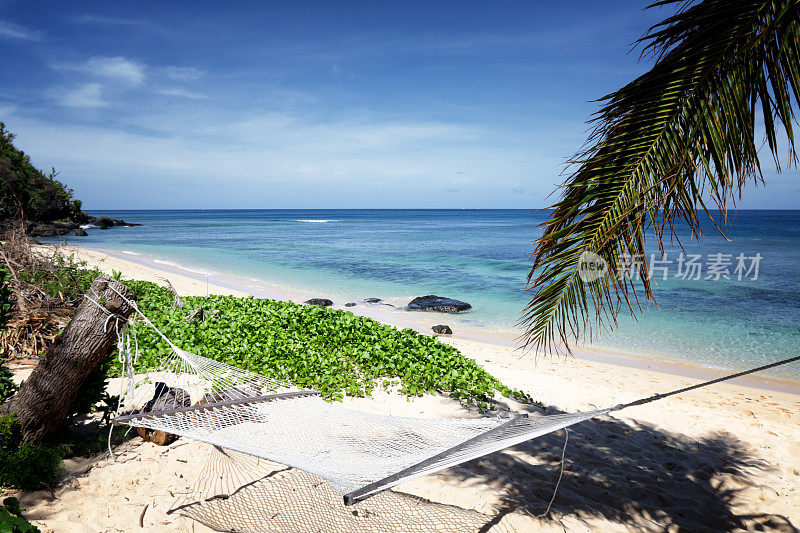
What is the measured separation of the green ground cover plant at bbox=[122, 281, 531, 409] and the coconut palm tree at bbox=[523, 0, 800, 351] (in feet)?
7.74

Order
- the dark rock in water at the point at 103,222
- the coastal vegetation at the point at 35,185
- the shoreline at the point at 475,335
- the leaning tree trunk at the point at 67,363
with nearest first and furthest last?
1. the leaning tree trunk at the point at 67,363
2. the shoreline at the point at 475,335
3. the coastal vegetation at the point at 35,185
4. the dark rock in water at the point at 103,222

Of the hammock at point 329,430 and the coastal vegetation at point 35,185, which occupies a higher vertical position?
the coastal vegetation at point 35,185

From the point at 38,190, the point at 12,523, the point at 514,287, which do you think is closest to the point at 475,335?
the point at 514,287

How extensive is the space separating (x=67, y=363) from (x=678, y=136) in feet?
11.6

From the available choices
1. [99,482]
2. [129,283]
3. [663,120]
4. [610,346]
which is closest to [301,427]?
[99,482]

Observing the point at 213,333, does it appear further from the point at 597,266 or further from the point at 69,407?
the point at 597,266

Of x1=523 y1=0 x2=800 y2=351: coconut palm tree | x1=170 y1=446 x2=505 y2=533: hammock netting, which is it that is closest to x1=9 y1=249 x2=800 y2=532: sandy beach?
x1=170 y1=446 x2=505 y2=533: hammock netting

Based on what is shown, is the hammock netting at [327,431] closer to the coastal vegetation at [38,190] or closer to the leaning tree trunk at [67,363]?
the leaning tree trunk at [67,363]

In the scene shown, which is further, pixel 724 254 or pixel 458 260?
pixel 724 254

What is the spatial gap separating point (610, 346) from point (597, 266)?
6.53 metres

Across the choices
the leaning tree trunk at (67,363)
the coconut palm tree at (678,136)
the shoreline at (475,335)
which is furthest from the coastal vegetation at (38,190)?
the coconut palm tree at (678,136)

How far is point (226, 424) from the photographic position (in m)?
2.63

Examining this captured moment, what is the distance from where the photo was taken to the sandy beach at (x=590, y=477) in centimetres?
241

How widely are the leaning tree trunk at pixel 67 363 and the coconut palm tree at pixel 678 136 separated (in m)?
2.52
